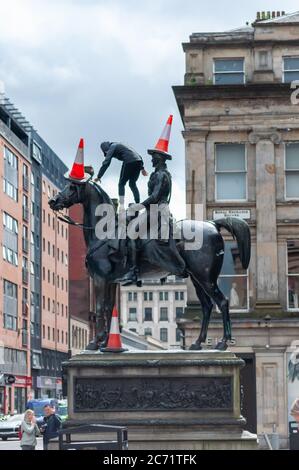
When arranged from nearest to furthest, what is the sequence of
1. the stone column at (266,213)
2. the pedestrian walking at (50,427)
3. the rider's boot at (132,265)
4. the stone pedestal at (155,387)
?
the stone pedestal at (155,387), the rider's boot at (132,265), the pedestrian walking at (50,427), the stone column at (266,213)

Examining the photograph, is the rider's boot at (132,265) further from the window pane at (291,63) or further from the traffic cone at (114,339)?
the window pane at (291,63)

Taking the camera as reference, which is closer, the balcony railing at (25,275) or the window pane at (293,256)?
the window pane at (293,256)

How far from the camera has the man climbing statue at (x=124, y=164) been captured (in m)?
20.4

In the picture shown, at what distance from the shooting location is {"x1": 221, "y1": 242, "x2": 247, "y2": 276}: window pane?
41812mm

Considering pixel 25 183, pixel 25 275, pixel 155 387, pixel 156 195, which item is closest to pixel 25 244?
pixel 25 275

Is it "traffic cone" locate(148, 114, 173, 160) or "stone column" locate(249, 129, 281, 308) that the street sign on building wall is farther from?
"traffic cone" locate(148, 114, 173, 160)

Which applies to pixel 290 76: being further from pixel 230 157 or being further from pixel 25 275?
pixel 25 275

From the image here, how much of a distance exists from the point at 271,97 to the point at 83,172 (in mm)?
23698

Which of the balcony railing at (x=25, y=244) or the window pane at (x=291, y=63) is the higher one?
the window pane at (x=291, y=63)

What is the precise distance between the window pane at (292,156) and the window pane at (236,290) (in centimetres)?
497

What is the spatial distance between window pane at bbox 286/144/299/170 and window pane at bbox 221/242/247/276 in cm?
412

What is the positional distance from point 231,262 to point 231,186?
3.27 metres

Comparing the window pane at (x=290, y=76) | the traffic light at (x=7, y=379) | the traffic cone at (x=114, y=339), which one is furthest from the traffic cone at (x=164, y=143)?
the traffic light at (x=7, y=379)

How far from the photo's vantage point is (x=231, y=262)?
4203cm
